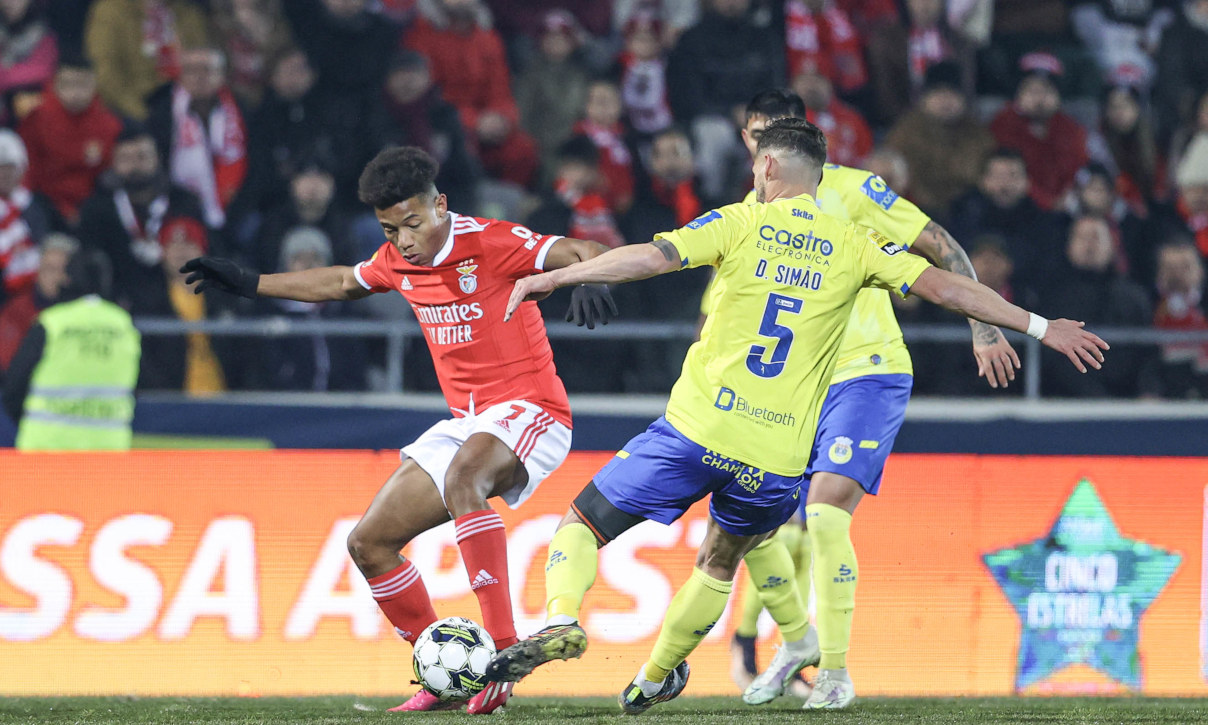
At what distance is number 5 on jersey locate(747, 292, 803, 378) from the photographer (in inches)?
203

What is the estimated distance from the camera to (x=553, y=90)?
11148mm

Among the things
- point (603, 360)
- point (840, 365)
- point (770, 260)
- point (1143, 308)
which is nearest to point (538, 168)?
point (603, 360)

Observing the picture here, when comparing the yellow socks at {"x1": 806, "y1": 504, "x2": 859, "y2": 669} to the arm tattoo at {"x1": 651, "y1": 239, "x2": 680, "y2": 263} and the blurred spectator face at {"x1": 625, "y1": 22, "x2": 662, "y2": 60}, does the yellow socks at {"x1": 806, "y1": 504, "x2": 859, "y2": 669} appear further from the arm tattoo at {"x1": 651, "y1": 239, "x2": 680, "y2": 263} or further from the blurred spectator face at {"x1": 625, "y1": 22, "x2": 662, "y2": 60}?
the blurred spectator face at {"x1": 625, "y1": 22, "x2": 662, "y2": 60}

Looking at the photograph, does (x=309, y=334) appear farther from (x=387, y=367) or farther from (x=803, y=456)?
(x=803, y=456)

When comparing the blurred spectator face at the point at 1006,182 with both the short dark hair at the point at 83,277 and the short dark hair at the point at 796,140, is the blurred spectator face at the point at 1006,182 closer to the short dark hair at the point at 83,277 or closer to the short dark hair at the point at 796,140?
the short dark hair at the point at 796,140

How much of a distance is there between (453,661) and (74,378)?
415 cm

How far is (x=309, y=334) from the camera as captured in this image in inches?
375

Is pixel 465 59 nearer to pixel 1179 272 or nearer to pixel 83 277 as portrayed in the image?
pixel 83 277

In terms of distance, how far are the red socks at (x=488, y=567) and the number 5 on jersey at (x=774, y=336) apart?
1211 millimetres

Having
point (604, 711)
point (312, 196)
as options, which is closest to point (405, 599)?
point (604, 711)

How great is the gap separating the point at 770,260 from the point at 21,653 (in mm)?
3832

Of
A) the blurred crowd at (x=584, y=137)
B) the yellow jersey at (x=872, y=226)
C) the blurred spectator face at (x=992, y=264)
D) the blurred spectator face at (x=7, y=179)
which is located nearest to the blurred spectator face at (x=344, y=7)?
the blurred crowd at (x=584, y=137)

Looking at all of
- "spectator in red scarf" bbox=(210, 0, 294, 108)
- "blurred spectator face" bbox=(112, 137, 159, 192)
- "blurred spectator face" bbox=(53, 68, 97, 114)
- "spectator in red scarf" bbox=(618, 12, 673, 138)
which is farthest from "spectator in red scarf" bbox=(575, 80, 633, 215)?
"blurred spectator face" bbox=(53, 68, 97, 114)

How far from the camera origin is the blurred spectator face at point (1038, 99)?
11.0 meters
